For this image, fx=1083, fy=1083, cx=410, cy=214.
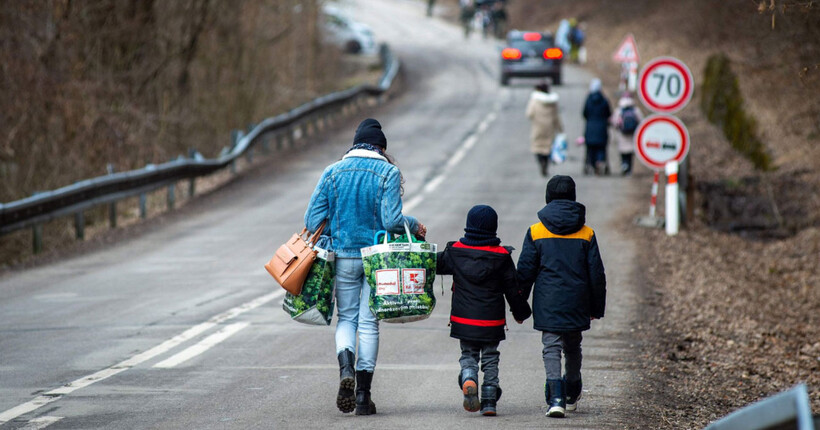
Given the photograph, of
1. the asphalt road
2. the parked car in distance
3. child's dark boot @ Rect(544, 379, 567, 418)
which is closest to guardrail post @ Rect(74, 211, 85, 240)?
the asphalt road

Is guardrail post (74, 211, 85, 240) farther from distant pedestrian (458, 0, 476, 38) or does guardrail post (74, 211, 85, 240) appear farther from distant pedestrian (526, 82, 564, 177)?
distant pedestrian (458, 0, 476, 38)

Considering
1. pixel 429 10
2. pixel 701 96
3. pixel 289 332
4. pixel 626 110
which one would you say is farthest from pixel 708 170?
pixel 429 10

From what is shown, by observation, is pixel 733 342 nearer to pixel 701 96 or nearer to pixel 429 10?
pixel 701 96

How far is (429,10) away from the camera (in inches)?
3012

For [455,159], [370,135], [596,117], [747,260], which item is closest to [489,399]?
[370,135]

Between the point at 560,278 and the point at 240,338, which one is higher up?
the point at 560,278

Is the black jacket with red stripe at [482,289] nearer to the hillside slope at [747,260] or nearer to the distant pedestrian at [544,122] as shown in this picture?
the hillside slope at [747,260]

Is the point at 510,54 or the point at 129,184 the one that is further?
the point at 510,54

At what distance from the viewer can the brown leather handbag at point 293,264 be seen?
20.6 feet

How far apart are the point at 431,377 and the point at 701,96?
81.5 feet

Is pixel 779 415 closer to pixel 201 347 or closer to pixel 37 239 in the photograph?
pixel 201 347

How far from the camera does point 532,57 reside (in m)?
37.9

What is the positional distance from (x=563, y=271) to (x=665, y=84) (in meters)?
8.79

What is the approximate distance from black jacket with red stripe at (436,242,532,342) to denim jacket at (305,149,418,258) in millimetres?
415
